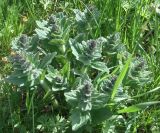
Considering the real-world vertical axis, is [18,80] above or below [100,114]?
above

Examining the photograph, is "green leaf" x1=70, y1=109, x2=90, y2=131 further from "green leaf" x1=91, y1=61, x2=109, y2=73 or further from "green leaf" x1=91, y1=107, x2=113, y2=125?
"green leaf" x1=91, y1=61, x2=109, y2=73

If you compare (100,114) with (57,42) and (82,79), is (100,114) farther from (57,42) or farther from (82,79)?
(57,42)

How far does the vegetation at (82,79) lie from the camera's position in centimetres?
172

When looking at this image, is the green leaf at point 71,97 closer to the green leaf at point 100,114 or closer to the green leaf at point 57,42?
the green leaf at point 100,114

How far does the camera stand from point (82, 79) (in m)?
1.77

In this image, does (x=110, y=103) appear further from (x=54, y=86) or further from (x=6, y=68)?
(x=6, y=68)

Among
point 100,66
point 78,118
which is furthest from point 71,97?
point 100,66

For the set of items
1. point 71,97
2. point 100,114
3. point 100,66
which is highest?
point 100,66

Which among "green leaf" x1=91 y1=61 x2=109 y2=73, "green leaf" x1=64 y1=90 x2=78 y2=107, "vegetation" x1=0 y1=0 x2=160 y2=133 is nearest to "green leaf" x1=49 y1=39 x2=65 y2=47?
"vegetation" x1=0 y1=0 x2=160 y2=133

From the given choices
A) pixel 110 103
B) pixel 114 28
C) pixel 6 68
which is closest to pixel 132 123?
pixel 110 103

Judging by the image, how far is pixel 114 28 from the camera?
2.24 m

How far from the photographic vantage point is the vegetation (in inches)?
67.6

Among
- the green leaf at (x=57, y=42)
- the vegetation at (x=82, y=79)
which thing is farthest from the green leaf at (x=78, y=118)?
the green leaf at (x=57, y=42)

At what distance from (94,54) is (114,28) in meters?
0.50
